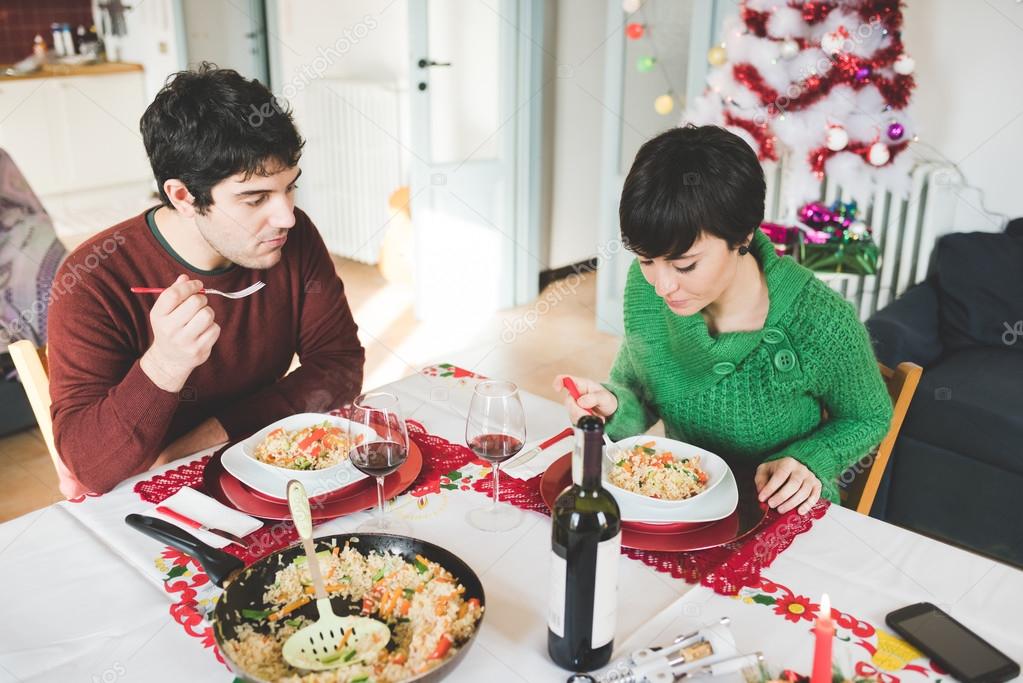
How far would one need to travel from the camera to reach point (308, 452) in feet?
4.10

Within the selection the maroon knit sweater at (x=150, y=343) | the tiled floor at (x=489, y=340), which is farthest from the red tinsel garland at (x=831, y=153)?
the maroon knit sweater at (x=150, y=343)

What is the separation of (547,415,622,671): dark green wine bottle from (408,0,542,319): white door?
3218 mm

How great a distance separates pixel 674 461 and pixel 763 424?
26 centimetres

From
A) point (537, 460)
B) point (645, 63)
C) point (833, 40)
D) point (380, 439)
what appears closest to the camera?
point (380, 439)

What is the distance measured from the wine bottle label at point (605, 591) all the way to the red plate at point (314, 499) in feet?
1.40

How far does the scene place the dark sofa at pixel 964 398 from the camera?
2322 mm

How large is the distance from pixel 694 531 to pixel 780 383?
377 millimetres

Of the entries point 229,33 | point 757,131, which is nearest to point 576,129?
point 757,131

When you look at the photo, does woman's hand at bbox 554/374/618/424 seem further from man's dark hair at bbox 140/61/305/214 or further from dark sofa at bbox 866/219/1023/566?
dark sofa at bbox 866/219/1023/566

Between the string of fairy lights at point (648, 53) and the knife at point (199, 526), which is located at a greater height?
the string of fairy lights at point (648, 53)

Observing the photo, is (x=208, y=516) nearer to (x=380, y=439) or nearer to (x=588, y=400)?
A: (x=380, y=439)

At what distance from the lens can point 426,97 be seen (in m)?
3.81

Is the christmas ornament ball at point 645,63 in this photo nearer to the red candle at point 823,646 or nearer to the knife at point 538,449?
the knife at point 538,449

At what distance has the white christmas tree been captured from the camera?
2.68 m
